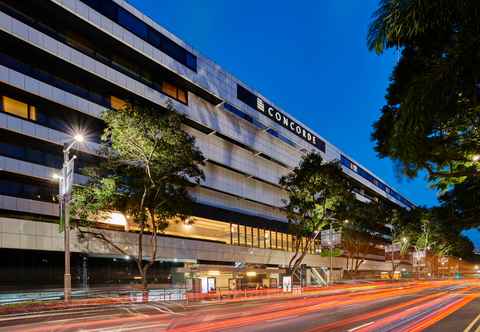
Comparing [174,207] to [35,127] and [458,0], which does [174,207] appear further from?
[458,0]

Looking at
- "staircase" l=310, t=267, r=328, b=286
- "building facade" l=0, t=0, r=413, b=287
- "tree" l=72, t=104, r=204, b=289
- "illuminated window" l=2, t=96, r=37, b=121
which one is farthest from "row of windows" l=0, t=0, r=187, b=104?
"staircase" l=310, t=267, r=328, b=286

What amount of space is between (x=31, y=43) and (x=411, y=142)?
31.8 metres

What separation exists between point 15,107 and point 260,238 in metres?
39.1

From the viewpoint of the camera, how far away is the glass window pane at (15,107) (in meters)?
34.3

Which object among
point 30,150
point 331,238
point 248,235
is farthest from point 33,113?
point 248,235

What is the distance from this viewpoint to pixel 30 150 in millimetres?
35656

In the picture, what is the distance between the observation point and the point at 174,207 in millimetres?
35000

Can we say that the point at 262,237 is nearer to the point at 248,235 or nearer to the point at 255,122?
the point at 248,235

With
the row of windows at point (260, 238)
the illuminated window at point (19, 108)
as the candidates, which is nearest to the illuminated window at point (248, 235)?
the row of windows at point (260, 238)

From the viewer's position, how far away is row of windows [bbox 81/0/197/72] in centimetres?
4038

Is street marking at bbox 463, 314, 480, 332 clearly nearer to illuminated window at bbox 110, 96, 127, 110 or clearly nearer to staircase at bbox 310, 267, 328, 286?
illuminated window at bbox 110, 96, 127, 110

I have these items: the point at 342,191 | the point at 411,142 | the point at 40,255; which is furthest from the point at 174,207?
the point at 411,142

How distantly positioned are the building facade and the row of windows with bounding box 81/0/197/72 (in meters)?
0.11

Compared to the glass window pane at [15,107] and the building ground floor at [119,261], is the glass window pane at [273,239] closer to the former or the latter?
the building ground floor at [119,261]
